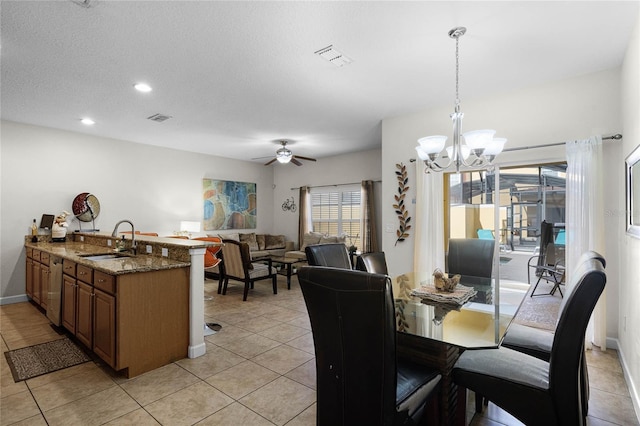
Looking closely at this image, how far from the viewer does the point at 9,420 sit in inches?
79.4

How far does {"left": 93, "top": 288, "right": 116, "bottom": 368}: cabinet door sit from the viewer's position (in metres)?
2.49

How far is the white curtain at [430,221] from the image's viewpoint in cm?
415

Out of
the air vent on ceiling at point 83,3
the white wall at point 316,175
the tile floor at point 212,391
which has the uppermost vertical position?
the air vent on ceiling at point 83,3

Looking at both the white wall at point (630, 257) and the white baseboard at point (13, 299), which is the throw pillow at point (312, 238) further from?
the white wall at point (630, 257)

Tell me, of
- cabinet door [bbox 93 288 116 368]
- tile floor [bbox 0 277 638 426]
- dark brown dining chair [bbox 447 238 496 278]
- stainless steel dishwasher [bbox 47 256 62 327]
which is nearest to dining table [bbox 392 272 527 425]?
tile floor [bbox 0 277 638 426]

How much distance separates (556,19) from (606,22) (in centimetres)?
41

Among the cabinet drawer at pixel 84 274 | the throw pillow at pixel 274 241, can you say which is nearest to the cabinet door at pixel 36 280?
the cabinet drawer at pixel 84 274

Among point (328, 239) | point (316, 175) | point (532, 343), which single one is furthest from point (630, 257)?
point (316, 175)

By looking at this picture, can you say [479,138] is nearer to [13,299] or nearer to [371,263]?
[371,263]

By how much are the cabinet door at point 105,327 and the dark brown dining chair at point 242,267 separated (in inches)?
89.1

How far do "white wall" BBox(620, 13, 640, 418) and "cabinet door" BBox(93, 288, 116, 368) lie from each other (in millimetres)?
3722

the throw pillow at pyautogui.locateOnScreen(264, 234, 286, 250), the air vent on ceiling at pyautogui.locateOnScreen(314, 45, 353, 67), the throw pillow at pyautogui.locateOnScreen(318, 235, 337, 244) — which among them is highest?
the air vent on ceiling at pyautogui.locateOnScreen(314, 45, 353, 67)

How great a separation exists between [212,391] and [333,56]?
2.91 meters

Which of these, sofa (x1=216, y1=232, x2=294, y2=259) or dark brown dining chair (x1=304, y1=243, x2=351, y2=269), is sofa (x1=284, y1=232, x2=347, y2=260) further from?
dark brown dining chair (x1=304, y1=243, x2=351, y2=269)
